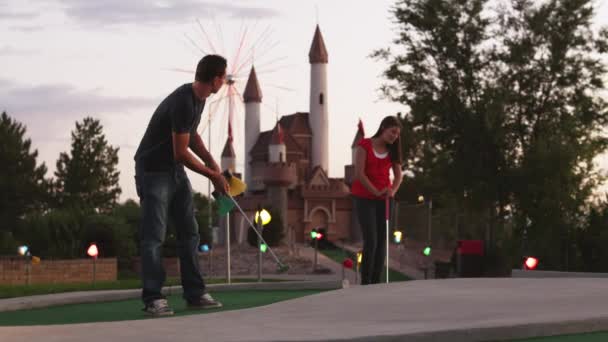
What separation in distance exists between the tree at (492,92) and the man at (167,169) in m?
32.6

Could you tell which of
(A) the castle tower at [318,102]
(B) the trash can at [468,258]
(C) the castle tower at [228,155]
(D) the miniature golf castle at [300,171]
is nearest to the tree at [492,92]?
(B) the trash can at [468,258]

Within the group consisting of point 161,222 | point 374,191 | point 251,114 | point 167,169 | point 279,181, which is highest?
point 251,114

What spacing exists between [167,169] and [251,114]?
304 feet

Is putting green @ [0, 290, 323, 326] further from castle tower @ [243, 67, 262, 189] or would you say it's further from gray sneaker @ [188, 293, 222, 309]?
castle tower @ [243, 67, 262, 189]

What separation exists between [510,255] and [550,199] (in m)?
11.6

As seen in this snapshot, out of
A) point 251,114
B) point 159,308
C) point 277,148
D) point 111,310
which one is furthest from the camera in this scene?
point 251,114

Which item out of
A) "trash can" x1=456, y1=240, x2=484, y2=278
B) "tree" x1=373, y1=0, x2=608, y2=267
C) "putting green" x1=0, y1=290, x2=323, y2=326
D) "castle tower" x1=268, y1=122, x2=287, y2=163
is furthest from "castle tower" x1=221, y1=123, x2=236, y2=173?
"putting green" x1=0, y1=290, x2=323, y2=326

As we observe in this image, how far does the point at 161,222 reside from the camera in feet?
24.3

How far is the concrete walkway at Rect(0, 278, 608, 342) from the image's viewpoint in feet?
18.0

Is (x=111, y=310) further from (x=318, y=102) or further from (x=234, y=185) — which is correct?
(x=318, y=102)

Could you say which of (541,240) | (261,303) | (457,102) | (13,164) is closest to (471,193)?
(457,102)

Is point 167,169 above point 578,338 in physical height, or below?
above

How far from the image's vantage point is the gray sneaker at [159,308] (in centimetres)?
715

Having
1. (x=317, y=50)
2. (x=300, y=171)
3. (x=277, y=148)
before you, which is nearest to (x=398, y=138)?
(x=277, y=148)
